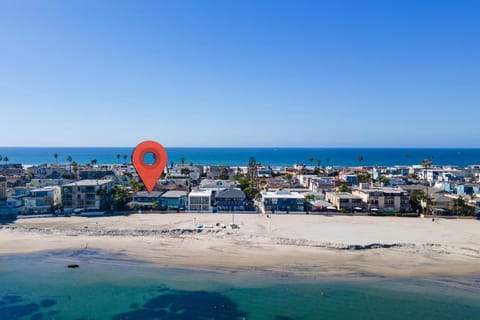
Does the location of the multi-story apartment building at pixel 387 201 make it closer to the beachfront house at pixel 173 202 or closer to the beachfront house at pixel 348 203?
the beachfront house at pixel 348 203

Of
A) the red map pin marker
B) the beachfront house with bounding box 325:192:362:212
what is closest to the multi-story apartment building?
the beachfront house with bounding box 325:192:362:212

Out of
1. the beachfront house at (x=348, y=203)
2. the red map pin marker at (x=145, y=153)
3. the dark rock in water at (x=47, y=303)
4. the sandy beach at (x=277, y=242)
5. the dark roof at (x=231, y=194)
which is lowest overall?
the dark rock in water at (x=47, y=303)

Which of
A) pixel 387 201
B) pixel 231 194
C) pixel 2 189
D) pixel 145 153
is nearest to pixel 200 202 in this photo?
pixel 231 194

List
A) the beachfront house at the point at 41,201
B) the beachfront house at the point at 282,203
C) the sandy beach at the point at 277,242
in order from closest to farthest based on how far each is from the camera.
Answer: the sandy beach at the point at 277,242 < the beachfront house at the point at 41,201 < the beachfront house at the point at 282,203

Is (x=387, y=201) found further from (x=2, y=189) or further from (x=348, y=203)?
(x=2, y=189)

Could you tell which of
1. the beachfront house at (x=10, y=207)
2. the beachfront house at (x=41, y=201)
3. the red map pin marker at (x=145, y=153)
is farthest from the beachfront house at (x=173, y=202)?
the red map pin marker at (x=145, y=153)

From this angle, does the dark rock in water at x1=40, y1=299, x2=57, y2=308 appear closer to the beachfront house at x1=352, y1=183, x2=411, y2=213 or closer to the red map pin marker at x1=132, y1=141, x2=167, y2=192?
the red map pin marker at x1=132, y1=141, x2=167, y2=192

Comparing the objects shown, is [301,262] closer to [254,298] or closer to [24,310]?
[254,298]
